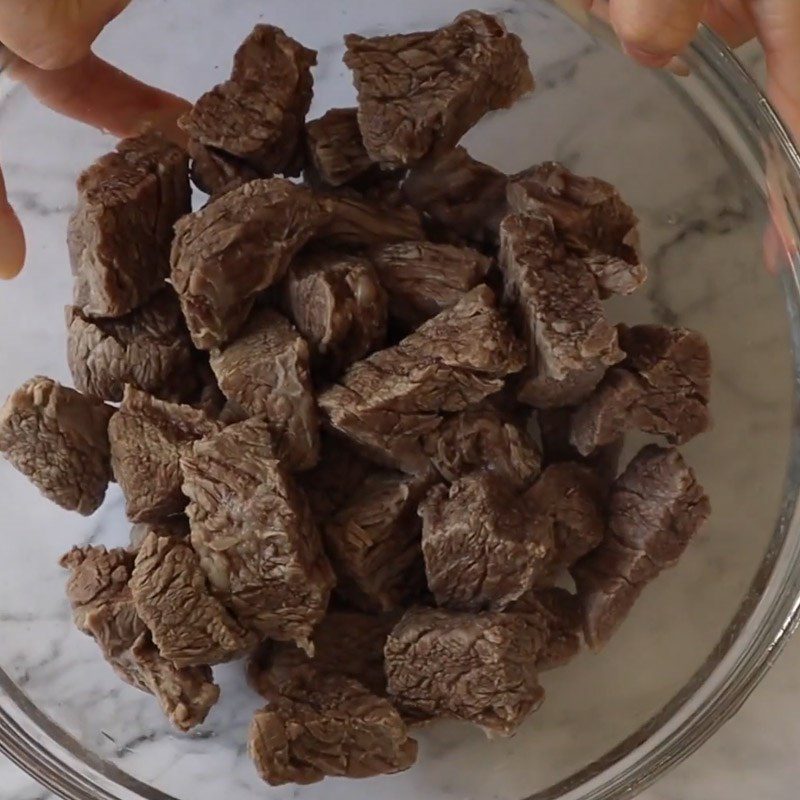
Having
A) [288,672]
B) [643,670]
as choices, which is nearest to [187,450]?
[288,672]

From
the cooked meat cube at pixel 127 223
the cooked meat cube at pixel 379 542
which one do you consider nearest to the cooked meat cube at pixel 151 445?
the cooked meat cube at pixel 127 223

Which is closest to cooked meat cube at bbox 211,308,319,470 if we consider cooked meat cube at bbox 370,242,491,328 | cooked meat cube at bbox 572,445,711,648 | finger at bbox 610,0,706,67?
cooked meat cube at bbox 370,242,491,328

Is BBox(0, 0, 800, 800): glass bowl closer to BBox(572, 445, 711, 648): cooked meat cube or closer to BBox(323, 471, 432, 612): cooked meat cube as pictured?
BBox(572, 445, 711, 648): cooked meat cube

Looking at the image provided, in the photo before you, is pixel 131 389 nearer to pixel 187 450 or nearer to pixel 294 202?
pixel 187 450

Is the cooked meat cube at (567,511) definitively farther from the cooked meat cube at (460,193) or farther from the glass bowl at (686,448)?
the cooked meat cube at (460,193)

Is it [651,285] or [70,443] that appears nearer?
[70,443]

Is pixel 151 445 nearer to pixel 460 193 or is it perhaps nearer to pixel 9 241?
pixel 9 241
